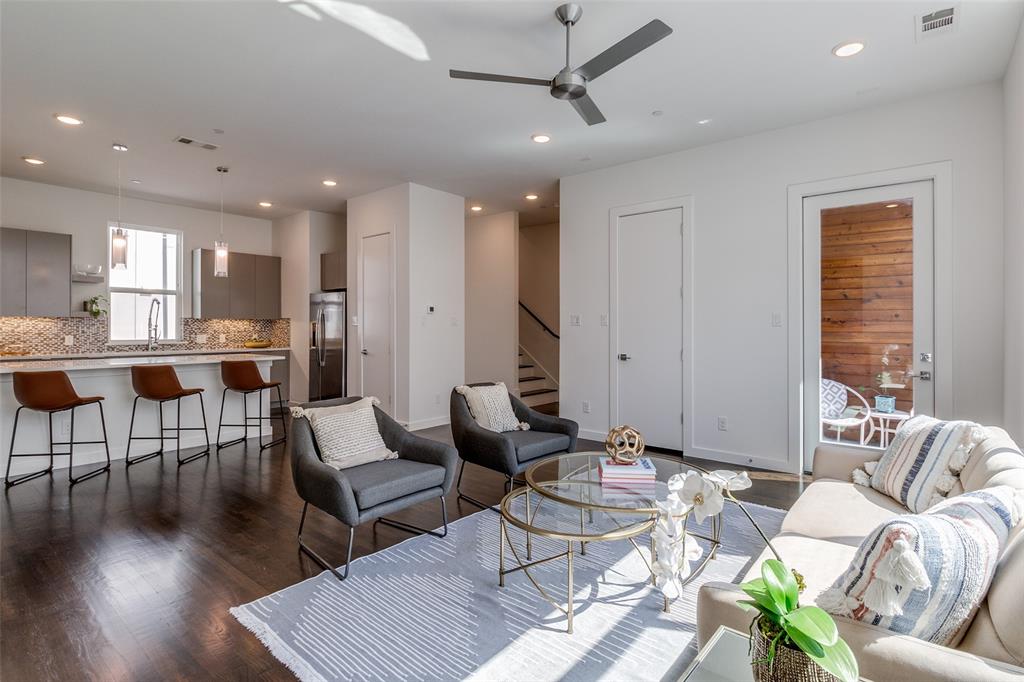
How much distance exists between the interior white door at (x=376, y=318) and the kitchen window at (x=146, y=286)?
9.84ft

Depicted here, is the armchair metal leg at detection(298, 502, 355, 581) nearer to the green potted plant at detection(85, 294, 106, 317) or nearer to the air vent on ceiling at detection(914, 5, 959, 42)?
the air vent on ceiling at detection(914, 5, 959, 42)

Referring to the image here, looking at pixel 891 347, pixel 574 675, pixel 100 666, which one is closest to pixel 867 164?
pixel 891 347

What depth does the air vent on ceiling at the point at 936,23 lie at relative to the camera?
2842 mm

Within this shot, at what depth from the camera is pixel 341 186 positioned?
Answer: 6.35 metres

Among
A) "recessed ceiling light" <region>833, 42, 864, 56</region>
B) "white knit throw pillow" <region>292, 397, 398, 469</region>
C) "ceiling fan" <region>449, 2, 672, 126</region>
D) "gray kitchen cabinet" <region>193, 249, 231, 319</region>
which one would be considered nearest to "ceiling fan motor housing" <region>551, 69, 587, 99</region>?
"ceiling fan" <region>449, 2, 672, 126</region>

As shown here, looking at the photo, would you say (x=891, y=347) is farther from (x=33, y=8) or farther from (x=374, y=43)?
(x=33, y=8)

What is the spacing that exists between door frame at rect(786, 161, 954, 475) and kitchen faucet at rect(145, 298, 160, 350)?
7971 millimetres

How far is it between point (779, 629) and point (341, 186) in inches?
255

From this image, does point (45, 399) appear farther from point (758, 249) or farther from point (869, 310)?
point (869, 310)

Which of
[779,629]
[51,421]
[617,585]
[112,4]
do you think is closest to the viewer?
[779,629]

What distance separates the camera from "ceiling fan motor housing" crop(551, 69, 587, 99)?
2868 mm

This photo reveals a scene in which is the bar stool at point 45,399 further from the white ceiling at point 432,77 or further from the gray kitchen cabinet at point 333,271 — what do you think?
the gray kitchen cabinet at point 333,271

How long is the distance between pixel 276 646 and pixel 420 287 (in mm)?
4615

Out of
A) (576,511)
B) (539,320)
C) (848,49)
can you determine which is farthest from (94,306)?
(848,49)
